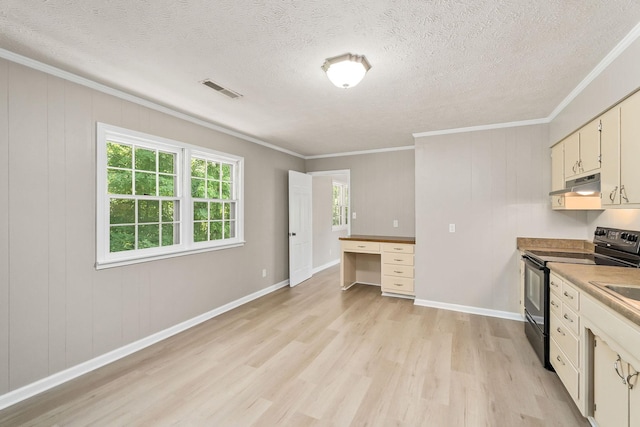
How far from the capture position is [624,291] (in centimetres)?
157

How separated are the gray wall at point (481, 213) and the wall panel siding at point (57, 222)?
393 cm

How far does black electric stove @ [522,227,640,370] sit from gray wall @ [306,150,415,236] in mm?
2178

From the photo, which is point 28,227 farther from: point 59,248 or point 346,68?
point 346,68

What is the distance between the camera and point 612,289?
1600 millimetres

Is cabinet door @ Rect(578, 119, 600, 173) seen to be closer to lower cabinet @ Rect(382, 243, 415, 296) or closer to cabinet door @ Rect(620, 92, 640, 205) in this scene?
cabinet door @ Rect(620, 92, 640, 205)

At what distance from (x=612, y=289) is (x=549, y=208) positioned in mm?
2188

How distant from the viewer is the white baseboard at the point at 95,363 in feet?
6.69

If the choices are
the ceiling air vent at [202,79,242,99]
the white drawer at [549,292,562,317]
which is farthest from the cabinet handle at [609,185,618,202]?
the ceiling air vent at [202,79,242,99]

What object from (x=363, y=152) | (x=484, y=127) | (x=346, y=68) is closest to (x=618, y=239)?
(x=484, y=127)

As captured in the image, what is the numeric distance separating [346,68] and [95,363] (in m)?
3.19

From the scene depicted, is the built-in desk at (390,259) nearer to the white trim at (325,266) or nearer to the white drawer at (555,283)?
the white trim at (325,266)

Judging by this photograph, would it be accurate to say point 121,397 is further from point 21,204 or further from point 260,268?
point 260,268

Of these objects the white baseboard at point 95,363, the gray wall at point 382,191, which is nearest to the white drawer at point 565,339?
the gray wall at point 382,191

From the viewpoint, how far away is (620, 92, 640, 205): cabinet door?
1746mm
